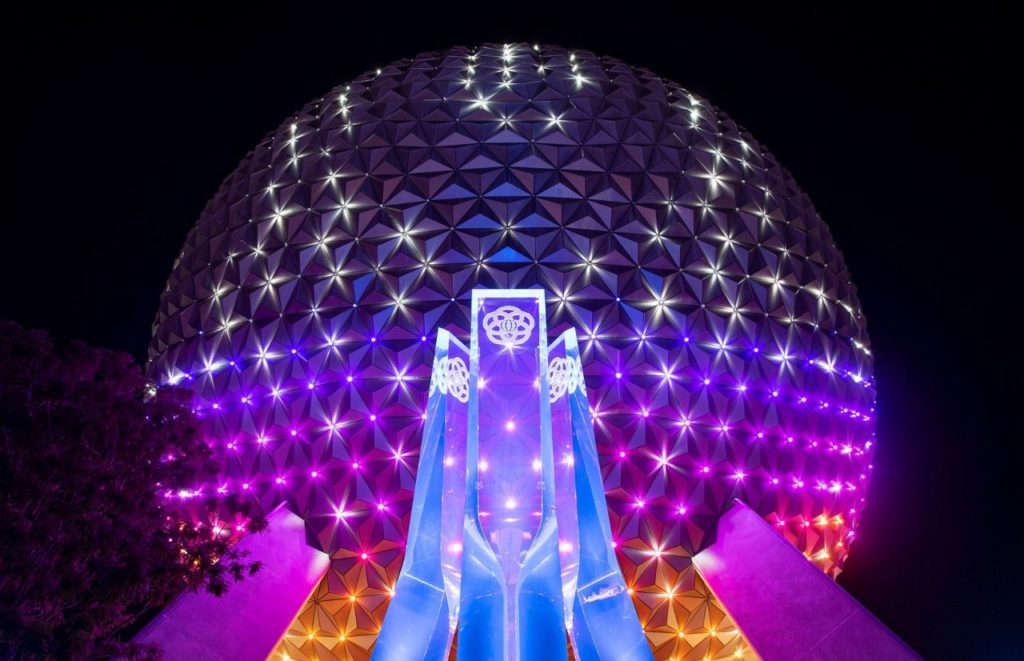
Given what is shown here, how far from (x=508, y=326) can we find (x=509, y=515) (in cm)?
305

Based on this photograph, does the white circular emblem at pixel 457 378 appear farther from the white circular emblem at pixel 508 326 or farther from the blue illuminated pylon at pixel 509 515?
the white circular emblem at pixel 508 326

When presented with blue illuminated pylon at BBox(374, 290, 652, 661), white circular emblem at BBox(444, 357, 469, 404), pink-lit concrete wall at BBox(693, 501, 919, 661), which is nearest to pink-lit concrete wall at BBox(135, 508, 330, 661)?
blue illuminated pylon at BBox(374, 290, 652, 661)

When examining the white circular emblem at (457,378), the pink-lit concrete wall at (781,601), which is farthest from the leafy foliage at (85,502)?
the pink-lit concrete wall at (781,601)

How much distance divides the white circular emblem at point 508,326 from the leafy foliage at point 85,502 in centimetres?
461

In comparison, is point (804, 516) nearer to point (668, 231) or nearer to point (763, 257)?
point (763, 257)

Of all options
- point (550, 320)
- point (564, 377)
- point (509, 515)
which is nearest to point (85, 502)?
point (509, 515)

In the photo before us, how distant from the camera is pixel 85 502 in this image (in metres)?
9.55

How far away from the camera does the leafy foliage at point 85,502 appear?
909cm

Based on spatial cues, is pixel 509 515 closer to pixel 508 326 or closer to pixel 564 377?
pixel 564 377

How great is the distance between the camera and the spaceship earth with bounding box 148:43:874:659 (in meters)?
13.9

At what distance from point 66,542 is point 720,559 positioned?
1044 centimetres

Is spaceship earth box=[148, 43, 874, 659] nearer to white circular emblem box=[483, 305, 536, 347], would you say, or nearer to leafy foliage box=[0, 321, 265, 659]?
white circular emblem box=[483, 305, 536, 347]

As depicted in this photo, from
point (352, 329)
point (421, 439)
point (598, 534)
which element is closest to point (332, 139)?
point (352, 329)

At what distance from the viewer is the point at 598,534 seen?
440 inches
